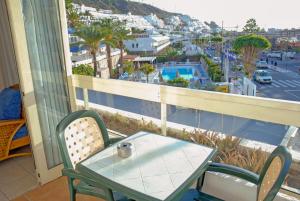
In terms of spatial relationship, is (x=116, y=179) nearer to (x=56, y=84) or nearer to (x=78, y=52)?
(x=56, y=84)

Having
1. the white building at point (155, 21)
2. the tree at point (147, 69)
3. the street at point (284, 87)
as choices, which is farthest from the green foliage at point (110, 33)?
the street at point (284, 87)

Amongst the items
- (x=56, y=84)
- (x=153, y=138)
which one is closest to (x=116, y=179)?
(x=153, y=138)

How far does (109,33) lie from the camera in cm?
343

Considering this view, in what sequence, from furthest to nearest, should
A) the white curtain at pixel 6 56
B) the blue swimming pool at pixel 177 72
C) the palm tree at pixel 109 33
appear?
the white curtain at pixel 6 56
the palm tree at pixel 109 33
the blue swimming pool at pixel 177 72

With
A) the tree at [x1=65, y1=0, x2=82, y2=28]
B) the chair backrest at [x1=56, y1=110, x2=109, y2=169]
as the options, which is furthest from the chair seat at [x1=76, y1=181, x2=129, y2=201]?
the tree at [x1=65, y1=0, x2=82, y2=28]

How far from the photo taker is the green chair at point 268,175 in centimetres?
125

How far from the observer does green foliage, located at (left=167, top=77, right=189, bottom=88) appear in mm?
2549

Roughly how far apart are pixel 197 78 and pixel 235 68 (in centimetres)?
39

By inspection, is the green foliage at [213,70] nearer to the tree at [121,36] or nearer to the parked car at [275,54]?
the parked car at [275,54]

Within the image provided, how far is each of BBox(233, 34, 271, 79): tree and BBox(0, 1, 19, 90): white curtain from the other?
12.8 ft

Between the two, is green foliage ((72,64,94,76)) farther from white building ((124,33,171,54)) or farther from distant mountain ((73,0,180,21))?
distant mountain ((73,0,180,21))

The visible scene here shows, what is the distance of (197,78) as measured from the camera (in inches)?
98.2

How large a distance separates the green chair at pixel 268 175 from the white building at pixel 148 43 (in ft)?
4.78

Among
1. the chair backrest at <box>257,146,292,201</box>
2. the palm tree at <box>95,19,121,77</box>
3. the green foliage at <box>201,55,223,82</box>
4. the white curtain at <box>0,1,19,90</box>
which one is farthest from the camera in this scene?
the white curtain at <box>0,1,19,90</box>
